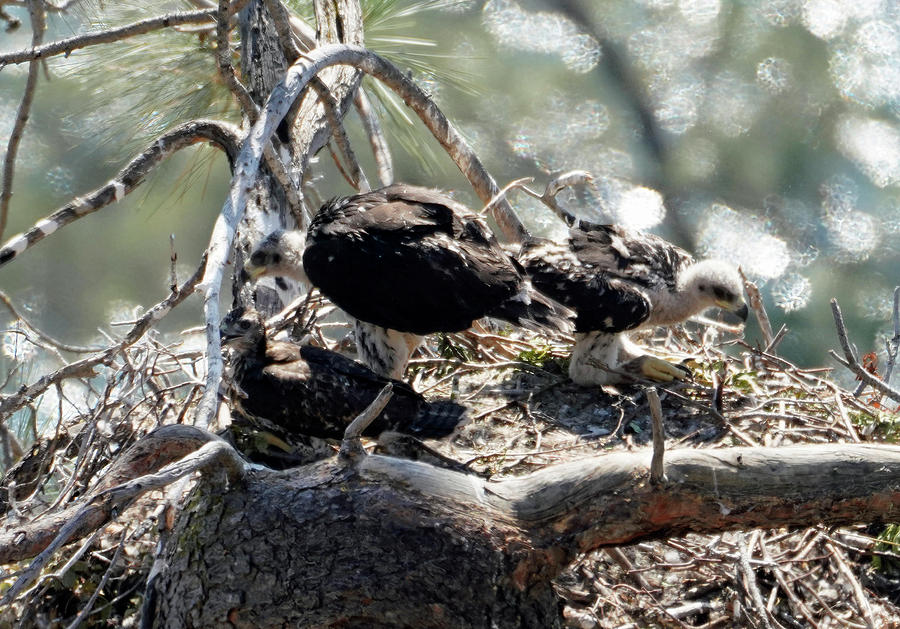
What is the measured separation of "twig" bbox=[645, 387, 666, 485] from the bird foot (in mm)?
2394

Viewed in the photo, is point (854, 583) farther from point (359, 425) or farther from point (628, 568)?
point (359, 425)

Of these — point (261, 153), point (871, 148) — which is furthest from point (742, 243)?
point (261, 153)

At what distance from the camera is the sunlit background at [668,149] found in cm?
977

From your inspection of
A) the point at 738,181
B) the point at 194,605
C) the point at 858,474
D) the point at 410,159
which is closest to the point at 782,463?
the point at 858,474

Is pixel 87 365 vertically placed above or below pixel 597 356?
above

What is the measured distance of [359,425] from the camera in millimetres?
2369

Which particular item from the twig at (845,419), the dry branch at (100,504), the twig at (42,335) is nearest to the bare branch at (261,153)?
the dry branch at (100,504)

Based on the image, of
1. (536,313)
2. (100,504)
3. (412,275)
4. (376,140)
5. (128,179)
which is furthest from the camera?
(376,140)

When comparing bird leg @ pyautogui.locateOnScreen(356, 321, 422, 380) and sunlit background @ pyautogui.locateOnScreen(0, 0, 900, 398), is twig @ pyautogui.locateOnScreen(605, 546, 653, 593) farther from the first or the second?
sunlit background @ pyautogui.locateOnScreen(0, 0, 900, 398)

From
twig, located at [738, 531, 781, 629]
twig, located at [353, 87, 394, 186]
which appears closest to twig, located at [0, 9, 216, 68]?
twig, located at [353, 87, 394, 186]

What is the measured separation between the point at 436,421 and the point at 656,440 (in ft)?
5.76

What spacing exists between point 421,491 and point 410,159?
9.18 metres

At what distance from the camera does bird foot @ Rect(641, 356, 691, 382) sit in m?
4.75

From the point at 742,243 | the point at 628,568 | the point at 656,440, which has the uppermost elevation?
the point at 656,440
